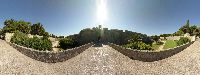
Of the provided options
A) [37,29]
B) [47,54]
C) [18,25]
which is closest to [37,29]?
[37,29]

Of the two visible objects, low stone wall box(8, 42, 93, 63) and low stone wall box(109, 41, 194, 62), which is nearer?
low stone wall box(8, 42, 93, 63)

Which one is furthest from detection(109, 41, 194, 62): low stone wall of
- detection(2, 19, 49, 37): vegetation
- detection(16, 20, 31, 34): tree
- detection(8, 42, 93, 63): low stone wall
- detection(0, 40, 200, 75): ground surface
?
detection(16, 20, 31, 34): tree

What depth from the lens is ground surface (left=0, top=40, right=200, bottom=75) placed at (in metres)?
34.7

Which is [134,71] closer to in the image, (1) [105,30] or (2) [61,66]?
(2) [61,66]

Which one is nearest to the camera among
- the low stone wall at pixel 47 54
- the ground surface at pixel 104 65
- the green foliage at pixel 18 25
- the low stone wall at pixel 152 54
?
the ground surface at pixel 104 65

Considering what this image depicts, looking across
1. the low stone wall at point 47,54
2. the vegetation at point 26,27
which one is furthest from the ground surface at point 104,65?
the vegetation at point 26,27

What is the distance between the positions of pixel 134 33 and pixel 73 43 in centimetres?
2718

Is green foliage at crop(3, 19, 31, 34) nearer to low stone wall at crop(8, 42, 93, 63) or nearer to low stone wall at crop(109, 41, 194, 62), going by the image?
low stone wall at crop(8, 42, 93, 63)

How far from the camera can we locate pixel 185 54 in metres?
38.8

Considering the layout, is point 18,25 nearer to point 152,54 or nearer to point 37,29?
point 37,29

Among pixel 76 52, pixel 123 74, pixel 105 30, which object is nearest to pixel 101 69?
pixel 123 74

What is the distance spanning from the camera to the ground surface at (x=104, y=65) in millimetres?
34688

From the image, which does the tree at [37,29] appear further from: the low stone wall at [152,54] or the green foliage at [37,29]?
the low stone wall at [152,54]

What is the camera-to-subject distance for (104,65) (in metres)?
39.6
